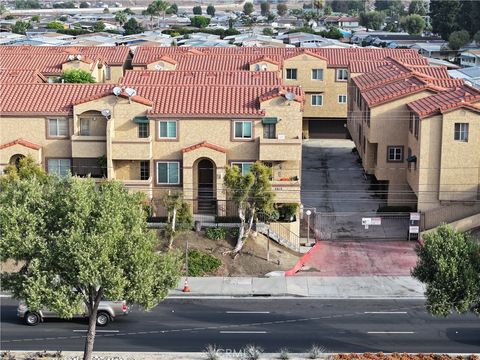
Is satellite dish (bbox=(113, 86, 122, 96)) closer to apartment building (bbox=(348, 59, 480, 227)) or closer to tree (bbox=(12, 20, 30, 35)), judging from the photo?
apartment building (bbox=(348, 59, 480, 227))

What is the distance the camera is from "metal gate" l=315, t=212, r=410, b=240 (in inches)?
1951

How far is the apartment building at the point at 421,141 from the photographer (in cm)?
4847

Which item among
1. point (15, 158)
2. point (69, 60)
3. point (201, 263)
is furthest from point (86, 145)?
point (69, 60)

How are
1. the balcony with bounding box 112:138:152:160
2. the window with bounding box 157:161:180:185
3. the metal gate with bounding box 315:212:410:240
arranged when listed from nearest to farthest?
the balcony with bounding box 112:138:152:160 → the window with bounding box 157:161:180:185 → the metal gate with bounding box 315:212:410:240

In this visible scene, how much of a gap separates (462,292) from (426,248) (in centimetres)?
200

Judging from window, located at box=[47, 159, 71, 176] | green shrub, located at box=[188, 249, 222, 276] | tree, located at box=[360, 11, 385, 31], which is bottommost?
tree, located at box=[360, 11, 385, 31]

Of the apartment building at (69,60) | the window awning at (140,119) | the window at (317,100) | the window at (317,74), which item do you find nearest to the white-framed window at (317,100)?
the window at (317,100)

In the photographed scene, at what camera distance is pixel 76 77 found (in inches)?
2534

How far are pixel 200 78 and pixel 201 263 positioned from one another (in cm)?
2083

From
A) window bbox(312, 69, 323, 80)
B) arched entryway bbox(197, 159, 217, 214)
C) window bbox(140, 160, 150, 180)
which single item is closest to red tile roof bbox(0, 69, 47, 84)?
window bbox(140, 160, 150, 180)

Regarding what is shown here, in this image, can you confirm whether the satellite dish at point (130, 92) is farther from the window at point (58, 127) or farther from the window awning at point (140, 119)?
the window at point (58, 127)

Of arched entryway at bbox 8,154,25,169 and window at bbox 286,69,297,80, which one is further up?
window at bbox 286,69,297,80

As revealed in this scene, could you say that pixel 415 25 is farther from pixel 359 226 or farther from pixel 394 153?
pixel 359 226

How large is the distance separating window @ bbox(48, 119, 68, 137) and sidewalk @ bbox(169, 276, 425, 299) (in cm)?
1236
